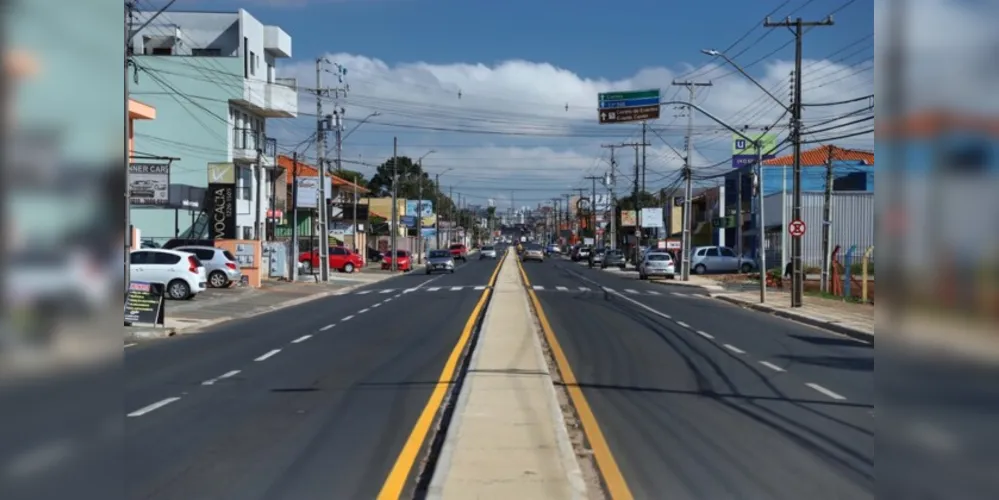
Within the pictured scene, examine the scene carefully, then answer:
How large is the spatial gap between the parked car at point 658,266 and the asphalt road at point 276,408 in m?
36.0

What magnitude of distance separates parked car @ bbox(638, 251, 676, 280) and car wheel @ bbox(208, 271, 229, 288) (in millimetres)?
27684

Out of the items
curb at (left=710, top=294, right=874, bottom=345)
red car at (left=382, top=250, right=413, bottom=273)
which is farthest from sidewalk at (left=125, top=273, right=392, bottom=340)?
red car at (left=382, top=250, right=413, bottom=273)

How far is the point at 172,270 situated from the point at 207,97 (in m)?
25.0

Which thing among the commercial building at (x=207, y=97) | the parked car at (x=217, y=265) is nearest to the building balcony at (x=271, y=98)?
the commercial building at (x=207, y=97)

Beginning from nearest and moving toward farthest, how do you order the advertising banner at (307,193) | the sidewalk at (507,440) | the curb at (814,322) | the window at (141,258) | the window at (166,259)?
the sidewalk at (507,440) < the curb at (814,322) < the window at (141,258) < the window at (166,259) < the advertising banner at (307,193)

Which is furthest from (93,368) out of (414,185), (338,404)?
(414,185)

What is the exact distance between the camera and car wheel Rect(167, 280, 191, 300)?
33.6 metres

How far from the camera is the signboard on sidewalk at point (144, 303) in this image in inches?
922

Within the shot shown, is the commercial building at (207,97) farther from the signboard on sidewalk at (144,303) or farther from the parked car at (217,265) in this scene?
the signboard on sidewalk at (144,303)

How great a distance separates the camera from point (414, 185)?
16975 centimetres

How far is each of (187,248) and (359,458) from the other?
32.8 meters

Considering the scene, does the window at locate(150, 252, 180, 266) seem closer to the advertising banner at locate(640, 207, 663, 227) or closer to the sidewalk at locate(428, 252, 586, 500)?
the sidewalk at locate(428, 252, 586, 500)

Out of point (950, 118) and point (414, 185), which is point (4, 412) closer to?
point (950, 118)

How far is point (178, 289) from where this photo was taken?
110 feet
